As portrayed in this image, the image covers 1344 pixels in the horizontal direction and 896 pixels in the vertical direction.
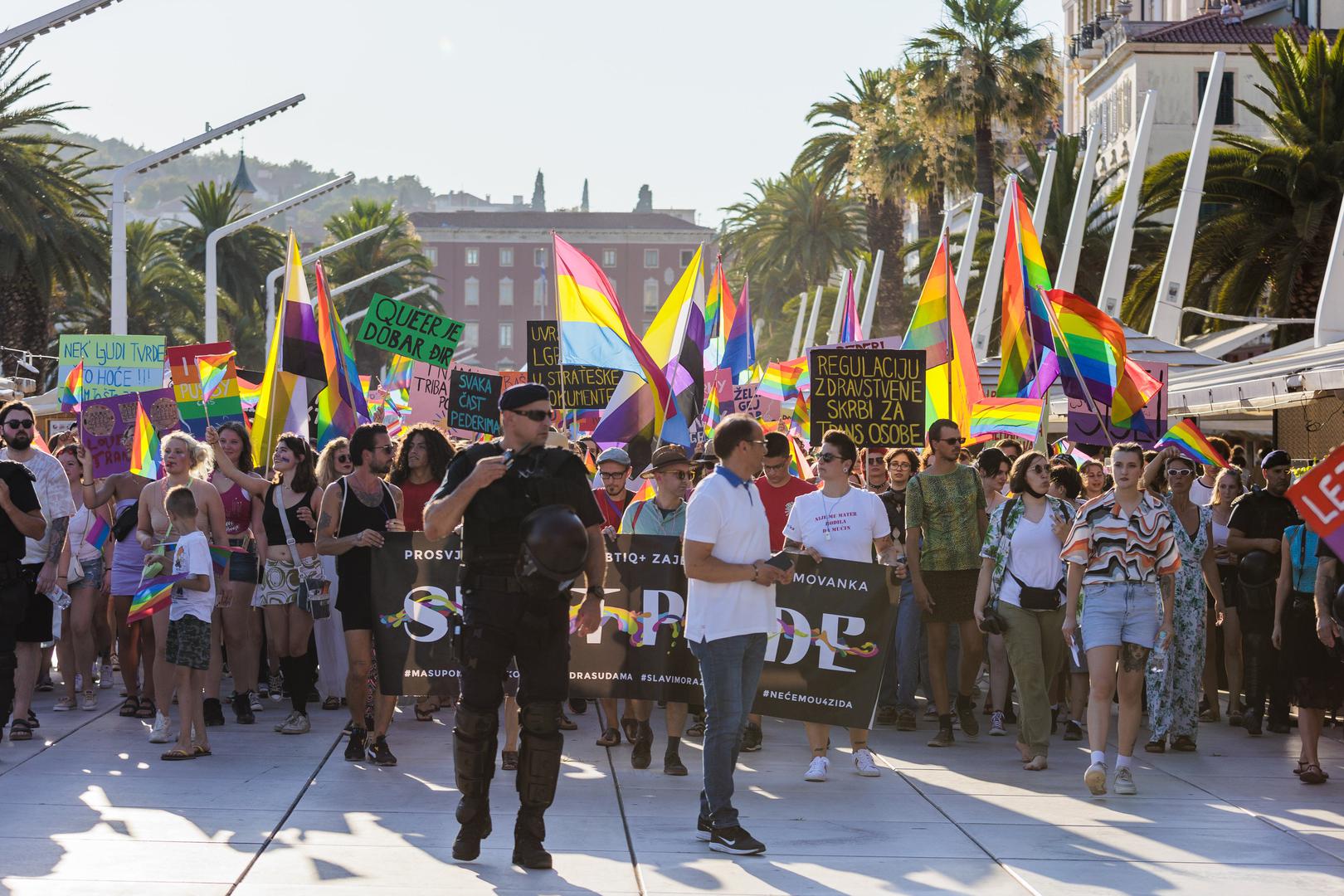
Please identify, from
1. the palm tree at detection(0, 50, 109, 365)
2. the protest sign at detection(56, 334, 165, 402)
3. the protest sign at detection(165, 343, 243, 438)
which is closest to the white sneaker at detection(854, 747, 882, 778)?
the protest sign at detection(165, 343, 243, 438)

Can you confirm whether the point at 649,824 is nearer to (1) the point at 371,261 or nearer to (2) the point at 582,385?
(2) the point at 582,385

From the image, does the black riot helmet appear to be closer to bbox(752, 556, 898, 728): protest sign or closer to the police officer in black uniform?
the police officer in black uniform

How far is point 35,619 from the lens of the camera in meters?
10.7

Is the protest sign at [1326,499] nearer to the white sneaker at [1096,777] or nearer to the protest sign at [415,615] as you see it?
the white sneaker at [1096,777]

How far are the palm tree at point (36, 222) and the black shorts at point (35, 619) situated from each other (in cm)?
2375

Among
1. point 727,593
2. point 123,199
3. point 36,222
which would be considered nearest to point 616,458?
point 727,593

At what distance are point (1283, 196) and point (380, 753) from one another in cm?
2131

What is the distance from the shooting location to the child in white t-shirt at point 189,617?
Answer: 994cm

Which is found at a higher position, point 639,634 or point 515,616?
point 515,616

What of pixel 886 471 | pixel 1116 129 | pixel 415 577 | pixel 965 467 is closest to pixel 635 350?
pixel 886 471

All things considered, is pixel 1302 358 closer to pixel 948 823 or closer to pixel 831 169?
pixel 948 823

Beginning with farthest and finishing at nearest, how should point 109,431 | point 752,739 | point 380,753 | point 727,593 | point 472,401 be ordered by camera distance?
point 472,401 < point 109,431 < point 752,739 < point 380,753 < point 727,593

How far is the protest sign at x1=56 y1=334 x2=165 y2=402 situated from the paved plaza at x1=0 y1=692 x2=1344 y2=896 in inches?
311

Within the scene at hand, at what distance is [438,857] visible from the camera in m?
7.57
